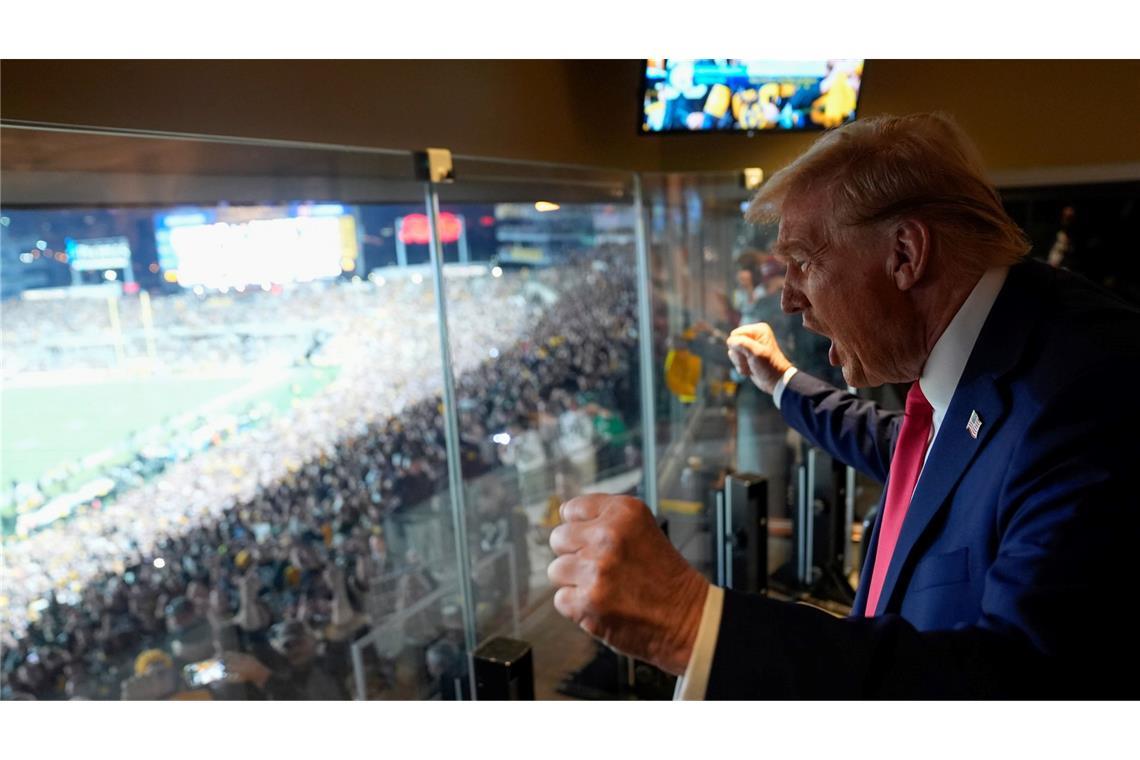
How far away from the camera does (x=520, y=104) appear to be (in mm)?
3350

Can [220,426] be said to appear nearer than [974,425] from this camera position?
No

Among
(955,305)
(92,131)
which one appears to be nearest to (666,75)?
(92,131)

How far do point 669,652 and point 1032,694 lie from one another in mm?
328

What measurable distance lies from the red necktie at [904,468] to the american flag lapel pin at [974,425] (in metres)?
0.27

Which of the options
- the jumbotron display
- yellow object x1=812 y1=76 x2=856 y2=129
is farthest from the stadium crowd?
yellow object x1=812 y1=76 x2=856 y2=129

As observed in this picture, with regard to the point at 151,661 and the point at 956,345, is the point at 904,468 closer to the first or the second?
the point at 956,345

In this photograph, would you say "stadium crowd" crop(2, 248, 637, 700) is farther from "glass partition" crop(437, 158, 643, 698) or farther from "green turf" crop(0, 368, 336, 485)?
"green turf" crop(0, 368, 336, 485)

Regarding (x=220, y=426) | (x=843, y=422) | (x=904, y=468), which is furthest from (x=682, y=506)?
(x=904, y=468)

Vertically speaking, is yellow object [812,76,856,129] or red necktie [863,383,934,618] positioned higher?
yellow object [812,76,856,129]

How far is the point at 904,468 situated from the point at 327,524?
9.75 feet

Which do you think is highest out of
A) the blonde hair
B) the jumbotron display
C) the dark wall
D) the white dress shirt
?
the dark wall

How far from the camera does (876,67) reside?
4352mm

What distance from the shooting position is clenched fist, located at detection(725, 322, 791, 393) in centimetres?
173
